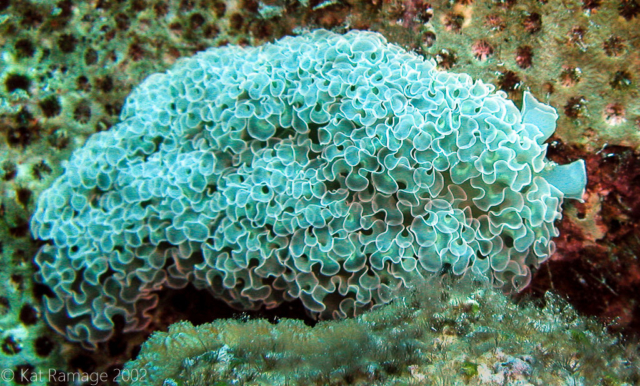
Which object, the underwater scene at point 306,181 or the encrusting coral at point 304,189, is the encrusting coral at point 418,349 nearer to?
the underwater scene at point 306,181

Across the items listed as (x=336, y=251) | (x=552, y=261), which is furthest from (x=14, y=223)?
(x=552, y=261)

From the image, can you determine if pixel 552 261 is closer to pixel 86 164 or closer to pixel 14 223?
pixel 86 164

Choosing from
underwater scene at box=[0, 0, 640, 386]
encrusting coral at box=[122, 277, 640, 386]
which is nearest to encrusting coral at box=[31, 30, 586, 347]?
underwater scene at box=[0, 0, 640, 386]

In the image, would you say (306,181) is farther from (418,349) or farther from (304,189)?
(418,349)

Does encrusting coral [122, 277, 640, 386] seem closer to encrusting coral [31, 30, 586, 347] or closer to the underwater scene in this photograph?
the underwater scene

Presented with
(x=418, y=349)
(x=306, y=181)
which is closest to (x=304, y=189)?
(x=306, y=181)

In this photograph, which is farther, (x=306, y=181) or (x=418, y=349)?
(x=306, y=181)
